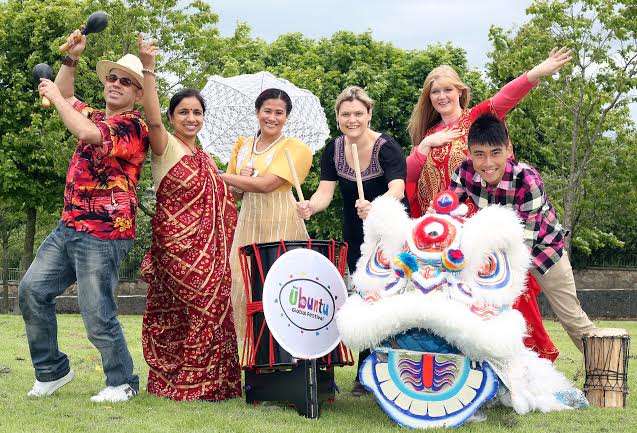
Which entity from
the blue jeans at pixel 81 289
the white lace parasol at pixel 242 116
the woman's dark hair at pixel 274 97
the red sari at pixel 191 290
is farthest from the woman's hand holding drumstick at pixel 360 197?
A: the blue jeans at pixel 81 289

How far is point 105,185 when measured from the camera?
493 centimetres

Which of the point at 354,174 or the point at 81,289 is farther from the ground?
the point at 354,174

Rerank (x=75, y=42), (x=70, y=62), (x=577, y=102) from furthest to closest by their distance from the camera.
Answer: (x=577, y=102) < (x=70, y=62) < (x=75, y=42)

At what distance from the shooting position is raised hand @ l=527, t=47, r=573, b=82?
5.16 meters

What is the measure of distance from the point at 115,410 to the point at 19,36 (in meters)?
14.5

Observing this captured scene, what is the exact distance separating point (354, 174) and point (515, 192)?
1057mm

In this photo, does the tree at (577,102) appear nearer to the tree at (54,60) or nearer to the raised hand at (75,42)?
the tree at (54,60)

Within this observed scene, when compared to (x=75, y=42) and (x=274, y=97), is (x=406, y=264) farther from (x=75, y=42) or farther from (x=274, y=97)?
(x=75, y=42)

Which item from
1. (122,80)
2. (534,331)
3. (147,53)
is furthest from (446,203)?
(122,80)

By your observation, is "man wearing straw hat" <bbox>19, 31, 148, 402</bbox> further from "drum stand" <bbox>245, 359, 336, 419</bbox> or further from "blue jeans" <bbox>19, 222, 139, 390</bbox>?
"drum stand" <bbox>245, 359, 336, 419</bbox>

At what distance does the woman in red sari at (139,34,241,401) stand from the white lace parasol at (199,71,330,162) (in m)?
0.70

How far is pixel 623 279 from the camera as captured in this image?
21.4 meters

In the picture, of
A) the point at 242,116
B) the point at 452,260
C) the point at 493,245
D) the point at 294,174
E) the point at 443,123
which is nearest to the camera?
the point at 452,260

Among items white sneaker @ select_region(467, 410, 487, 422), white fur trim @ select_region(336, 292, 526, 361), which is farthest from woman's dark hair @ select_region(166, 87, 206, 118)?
white sneaker @ select_region(467, 410, 487, 422)
